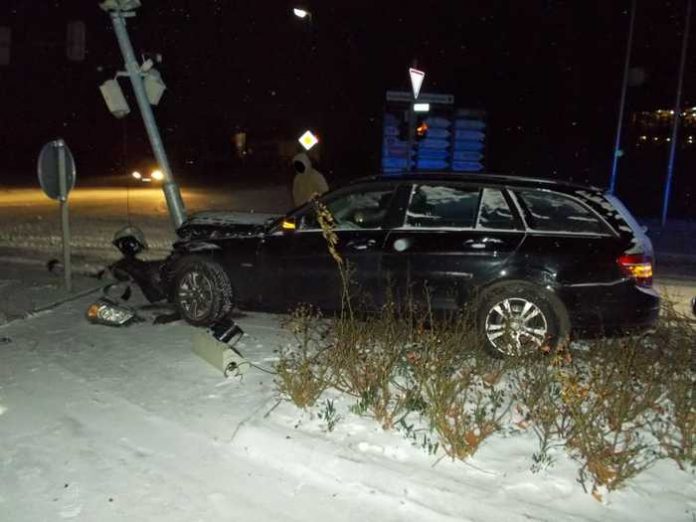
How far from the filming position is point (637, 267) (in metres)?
5.42

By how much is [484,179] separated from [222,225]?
2.64m

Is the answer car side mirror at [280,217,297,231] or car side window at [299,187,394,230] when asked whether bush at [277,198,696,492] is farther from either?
car side mirror at [280,217,297,231]

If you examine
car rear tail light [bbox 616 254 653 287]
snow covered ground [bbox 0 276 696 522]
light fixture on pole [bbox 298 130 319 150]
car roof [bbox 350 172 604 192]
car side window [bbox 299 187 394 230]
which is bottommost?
snow covered ground [bbox 0 276 696 522]

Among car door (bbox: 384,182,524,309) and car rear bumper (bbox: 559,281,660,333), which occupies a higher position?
car door (bbox: 384,182,524,309)

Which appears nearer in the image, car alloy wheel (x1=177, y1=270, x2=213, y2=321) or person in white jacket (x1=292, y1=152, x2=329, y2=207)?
car alloy wheel (x1=177, y1=270, x2=213, y2=321)

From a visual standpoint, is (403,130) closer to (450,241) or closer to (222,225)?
(222,225)

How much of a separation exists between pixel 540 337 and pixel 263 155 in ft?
144

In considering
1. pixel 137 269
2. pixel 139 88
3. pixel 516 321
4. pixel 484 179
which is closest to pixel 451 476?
pixel 516 321

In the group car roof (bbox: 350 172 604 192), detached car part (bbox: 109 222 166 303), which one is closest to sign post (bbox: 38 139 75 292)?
detached car part (bbox: 109 222 166 303)

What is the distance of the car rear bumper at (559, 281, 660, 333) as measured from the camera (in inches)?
213

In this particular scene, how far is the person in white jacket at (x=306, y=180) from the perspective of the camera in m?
9.23

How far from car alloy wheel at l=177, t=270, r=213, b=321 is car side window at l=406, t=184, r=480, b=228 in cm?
204

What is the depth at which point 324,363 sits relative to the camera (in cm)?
495

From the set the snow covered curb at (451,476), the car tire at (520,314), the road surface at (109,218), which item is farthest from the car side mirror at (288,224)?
the road surface at (109,218)
